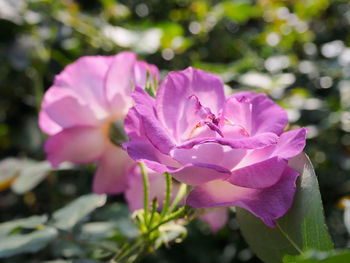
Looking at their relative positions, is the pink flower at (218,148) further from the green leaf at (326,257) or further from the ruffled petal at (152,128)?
the green leaf at (326,257)

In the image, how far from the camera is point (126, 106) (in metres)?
0.59

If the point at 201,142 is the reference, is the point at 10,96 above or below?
below

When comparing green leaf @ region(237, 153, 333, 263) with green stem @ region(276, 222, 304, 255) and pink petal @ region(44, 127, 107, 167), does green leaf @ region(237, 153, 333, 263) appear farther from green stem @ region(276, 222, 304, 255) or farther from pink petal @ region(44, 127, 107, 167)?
pink petal @ region(44, 127, 107, 167)

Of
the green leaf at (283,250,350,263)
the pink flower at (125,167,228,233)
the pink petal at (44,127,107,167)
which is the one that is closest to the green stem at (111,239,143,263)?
the pink flower at (125,167,228,233)

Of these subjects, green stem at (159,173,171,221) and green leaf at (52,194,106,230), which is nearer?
green stem at (159,173,171,221)

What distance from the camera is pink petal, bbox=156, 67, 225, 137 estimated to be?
416mm

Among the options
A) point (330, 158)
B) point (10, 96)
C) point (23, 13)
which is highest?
point (23, 13)

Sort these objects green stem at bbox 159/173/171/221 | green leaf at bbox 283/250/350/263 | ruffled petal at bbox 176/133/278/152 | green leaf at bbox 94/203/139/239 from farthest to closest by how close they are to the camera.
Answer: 1. green leaf at bbox 94/203/139/239
2. green stem at bbox 159/173/171/221
3. ruffled petal at bbox 176/133/278/152
4. green leaf at bbox 283/250/350/263

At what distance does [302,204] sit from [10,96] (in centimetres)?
111

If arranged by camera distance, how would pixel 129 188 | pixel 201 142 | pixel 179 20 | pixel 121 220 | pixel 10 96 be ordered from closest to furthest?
pixel 201 142, pixel 129 188, pixel 121 220, pixel 10 96, pixel 179 20

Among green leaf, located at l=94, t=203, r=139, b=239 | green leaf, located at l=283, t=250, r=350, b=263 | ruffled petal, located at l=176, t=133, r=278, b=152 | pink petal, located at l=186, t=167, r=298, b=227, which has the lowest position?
green leaf, located at l=94, t=203, r=139, b=239

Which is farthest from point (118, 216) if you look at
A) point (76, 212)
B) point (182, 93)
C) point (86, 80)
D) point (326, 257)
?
point (326, 257)

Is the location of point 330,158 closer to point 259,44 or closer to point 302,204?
point 259,44

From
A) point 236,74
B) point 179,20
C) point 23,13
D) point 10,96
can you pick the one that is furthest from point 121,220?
point 179,20
